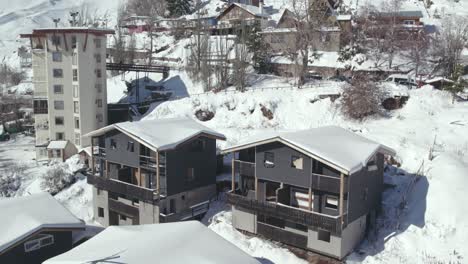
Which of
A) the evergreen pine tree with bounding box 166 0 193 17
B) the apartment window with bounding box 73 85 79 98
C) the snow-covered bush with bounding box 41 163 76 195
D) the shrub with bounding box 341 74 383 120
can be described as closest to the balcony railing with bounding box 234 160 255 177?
the shrub with bounding box 341 74 383 120

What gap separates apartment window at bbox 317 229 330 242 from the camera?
21.0m

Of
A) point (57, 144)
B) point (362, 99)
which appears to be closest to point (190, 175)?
point (362, 99)

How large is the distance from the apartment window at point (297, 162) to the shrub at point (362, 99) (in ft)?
44.9

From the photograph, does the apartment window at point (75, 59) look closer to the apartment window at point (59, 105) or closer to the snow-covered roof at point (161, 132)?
the apartment window at point (59, 105)

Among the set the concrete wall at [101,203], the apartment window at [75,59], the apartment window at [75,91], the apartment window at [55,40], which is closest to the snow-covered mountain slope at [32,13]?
the apartment window at [55,40]

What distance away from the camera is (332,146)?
2139cm

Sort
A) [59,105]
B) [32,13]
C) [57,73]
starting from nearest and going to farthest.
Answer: [57,73] → [59,105] → [32,13]

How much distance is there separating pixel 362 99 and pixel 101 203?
19693 millimetres

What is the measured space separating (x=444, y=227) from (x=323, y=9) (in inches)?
1510

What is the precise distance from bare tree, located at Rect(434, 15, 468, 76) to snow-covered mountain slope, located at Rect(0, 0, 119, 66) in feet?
243

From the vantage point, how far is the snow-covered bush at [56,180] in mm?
31562

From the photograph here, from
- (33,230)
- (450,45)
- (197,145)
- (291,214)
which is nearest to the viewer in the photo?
(33,230)

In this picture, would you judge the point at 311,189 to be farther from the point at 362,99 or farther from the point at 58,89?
the point at 58,89

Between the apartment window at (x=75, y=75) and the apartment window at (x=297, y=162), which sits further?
the apartment window at (x=75, y=75)
